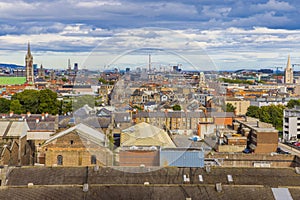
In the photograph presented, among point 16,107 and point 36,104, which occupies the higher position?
point 36,104

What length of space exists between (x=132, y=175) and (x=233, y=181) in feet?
15.0

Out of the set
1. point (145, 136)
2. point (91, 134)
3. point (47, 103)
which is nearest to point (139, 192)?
point (145, 136)

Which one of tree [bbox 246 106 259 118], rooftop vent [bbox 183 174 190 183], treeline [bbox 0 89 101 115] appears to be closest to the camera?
rooftop vent [bbox 183 174 190 183]

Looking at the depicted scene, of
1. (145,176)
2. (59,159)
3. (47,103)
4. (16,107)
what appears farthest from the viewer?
(47,103)

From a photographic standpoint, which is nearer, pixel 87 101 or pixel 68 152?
pixel 87 101

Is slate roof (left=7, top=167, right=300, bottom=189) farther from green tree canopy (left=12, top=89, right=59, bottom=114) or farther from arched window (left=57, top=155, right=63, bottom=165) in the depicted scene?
green tree canopy (left=12, top=89, right=59, bottom=114)

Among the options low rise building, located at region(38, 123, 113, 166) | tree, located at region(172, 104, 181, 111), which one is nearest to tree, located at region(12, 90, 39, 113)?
low rise building, located at region(38, 123, 113, 166)

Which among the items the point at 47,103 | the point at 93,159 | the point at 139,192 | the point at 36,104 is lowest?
the point at 36,104

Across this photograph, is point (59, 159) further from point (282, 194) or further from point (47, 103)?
point (47, 103)

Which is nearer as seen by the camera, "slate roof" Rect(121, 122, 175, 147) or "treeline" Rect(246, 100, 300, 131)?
"slate roof" Rect(121, 122, 175, 147)

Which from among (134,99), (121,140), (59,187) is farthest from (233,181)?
(59,187)

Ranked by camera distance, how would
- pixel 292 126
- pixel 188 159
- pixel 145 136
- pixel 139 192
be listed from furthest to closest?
pixel 292 126 < pixel 188 159 < pixel 145 136 < pixel 139 192

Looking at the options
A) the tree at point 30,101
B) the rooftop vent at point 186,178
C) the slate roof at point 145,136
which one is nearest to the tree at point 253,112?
the tree at point 30,101

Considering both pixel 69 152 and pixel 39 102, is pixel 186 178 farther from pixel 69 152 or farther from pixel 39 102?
pixel 39 102
